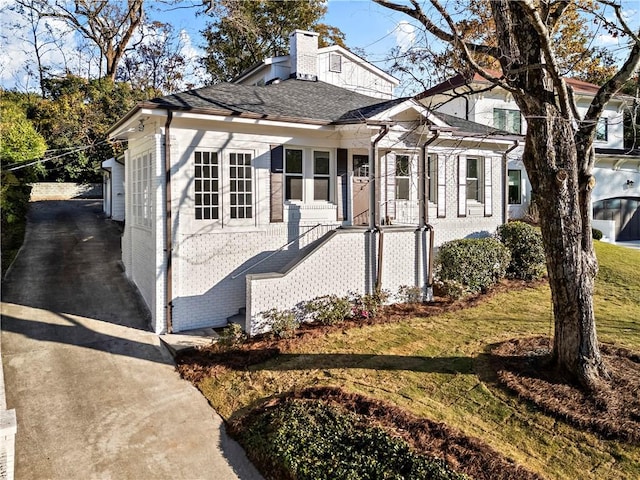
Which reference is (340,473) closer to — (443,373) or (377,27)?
(443,373)

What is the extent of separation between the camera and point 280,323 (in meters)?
8.84

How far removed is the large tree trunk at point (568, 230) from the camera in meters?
6.36

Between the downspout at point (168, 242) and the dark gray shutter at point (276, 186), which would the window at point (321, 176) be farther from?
the downspout at point (168, 242)

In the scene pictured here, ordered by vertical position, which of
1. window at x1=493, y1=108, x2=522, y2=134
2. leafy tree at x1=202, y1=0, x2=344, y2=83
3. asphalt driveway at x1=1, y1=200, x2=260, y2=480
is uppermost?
leafy tree at x1=202, y1=0, x2=344, y2=83

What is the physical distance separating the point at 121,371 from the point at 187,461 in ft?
9.79

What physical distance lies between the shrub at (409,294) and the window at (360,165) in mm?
3191

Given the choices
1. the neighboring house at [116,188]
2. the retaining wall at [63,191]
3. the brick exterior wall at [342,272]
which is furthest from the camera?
the retaining wall at [63,191]

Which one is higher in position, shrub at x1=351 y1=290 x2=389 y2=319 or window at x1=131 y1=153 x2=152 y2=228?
window at x1=131 y1=153 x2=152 y2=228

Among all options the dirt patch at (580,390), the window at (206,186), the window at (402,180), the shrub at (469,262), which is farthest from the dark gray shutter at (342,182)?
the dirt patch at (580,390)

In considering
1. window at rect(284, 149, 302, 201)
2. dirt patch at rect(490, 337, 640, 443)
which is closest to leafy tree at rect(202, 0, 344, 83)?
window at rect(284, 149, 302, 201)

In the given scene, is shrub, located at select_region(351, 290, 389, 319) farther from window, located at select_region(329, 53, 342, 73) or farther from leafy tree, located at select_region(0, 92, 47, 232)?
leafy tree, located at select_region(0, 92, 47, 232)

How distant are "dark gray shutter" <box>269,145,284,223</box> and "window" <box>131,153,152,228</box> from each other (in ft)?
8.79

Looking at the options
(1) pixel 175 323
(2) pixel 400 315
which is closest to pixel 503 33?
(2) pixel 400 315

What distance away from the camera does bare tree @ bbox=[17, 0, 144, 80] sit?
2455 cm
